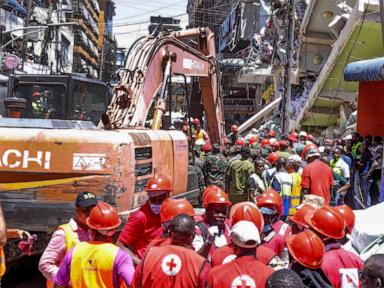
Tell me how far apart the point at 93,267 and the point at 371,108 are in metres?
14.6

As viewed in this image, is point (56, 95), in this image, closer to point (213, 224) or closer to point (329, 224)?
point (213, 224)

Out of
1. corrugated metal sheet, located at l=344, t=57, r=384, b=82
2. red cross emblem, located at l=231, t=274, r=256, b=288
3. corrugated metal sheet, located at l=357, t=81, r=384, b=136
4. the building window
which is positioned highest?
the building window

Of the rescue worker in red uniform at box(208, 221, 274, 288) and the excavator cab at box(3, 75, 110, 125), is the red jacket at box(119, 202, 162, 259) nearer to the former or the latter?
the rescue worker in red uniform at box(208, 221, 274, 288)

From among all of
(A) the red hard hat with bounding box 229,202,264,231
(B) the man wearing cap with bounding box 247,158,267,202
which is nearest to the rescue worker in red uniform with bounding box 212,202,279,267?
(A) the red hard hat with bounding box 229,202,264,231

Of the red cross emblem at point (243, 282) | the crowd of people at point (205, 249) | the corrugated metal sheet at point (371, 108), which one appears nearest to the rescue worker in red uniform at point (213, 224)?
the crowd of people at point (205, 249)

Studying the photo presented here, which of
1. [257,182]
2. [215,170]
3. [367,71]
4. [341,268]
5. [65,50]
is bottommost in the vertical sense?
[215,170]

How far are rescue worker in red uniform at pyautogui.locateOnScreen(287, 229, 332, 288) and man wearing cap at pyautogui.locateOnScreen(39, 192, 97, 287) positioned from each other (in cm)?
170

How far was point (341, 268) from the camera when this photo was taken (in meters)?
4.38

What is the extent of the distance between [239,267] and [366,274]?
3.25ft

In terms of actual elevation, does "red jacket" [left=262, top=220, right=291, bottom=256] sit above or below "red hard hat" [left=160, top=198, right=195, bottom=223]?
below

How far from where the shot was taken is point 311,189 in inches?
349

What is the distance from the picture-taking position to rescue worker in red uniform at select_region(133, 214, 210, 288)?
403 cm

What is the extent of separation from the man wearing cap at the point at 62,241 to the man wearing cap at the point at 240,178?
5.77 m

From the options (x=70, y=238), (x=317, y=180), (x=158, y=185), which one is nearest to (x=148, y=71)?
(x=317, y=180)
